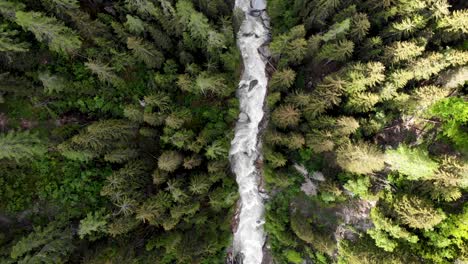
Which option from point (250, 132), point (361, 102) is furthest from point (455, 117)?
point (250, 132)

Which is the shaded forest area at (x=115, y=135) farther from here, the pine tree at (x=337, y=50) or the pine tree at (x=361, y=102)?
the pine tree at (x=361, y=102)

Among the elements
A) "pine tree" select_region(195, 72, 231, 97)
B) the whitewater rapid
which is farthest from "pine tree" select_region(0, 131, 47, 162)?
the whitewater rapid

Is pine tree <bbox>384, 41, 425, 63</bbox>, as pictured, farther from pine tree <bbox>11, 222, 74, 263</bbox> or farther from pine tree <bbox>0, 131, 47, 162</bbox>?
pine tree <bbox>11, 222, 74, 263</bbox>

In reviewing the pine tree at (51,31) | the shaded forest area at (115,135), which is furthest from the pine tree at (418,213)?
the pine tree at (51,31)

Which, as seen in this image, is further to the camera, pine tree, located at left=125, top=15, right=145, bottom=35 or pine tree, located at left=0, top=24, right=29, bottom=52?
pine tree, located at left=125, top=15, right=145, bottom=35

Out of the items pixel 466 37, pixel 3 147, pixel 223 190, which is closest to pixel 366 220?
pixel 223 190

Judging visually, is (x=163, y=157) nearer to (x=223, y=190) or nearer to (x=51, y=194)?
Result: (x=223, y=190)
